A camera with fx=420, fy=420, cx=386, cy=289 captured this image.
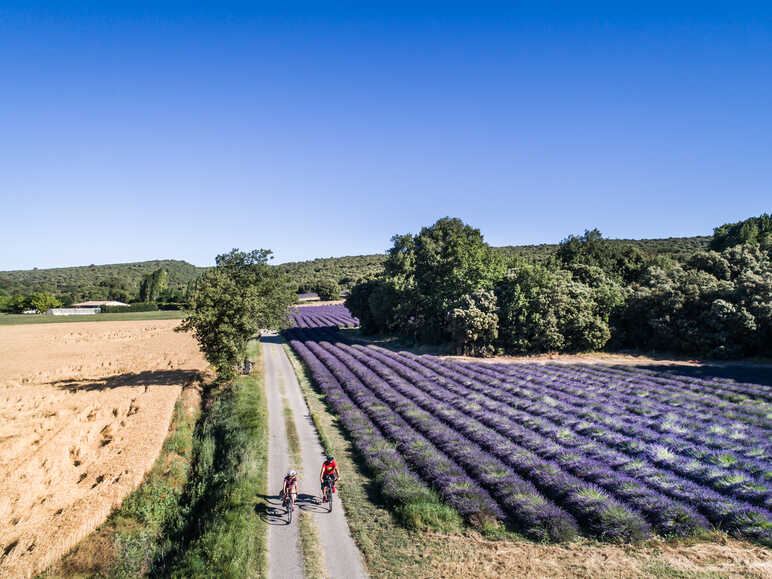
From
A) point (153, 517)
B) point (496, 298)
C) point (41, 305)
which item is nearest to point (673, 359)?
point (496, 298)

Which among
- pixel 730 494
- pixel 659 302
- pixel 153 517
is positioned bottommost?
pixel 153 517

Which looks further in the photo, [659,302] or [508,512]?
[659,302]

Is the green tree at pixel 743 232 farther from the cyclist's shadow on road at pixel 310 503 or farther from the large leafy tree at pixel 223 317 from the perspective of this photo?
the cyclist's shadow on road at pixel 310 503

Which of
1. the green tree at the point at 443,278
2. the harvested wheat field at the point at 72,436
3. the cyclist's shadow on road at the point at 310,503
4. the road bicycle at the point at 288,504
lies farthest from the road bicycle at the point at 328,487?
the green tree at the point at 443,278

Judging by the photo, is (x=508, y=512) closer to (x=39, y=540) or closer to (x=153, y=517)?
(x=153, y=517)

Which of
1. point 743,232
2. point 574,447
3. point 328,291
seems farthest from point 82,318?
point 743,232

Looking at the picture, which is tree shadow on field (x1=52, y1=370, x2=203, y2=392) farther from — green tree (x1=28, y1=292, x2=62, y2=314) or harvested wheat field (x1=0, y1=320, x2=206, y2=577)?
green tree (x1=28, y1=292, x2=62, y2=314)

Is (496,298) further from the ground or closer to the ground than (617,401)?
further from the ground
